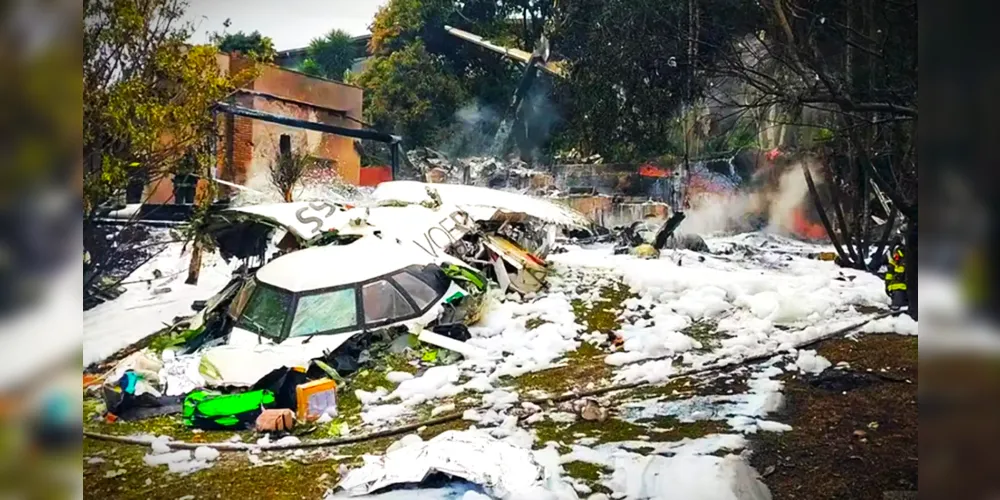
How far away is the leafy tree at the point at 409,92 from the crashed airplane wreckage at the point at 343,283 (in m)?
0.20

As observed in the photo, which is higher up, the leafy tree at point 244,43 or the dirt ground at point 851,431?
the leafy tree at point 244,43

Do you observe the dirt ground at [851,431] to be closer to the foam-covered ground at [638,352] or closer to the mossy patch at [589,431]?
the foam-covered ground at [638,352]

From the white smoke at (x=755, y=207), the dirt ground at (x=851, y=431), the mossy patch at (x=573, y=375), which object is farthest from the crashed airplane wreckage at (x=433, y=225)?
the dirt ground at (x=851, y=431)

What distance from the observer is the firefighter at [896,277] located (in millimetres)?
Answer: 2154

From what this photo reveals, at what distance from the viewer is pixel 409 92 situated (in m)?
2.29

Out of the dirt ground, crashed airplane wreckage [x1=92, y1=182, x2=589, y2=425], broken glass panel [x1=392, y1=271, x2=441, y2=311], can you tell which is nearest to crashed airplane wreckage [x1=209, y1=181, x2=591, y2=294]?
crashed airplane wreckage [x1=92, y1=182, x2=589, y2=425]

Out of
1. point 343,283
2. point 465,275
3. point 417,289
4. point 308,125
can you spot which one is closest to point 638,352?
point 465,275

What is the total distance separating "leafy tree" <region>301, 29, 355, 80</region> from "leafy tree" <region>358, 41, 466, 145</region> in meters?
0.08

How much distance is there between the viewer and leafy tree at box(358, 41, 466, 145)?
227cm

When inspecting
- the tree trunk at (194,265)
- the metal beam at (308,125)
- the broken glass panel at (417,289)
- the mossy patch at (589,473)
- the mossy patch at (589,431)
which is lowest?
the mossy patch at (589,473)

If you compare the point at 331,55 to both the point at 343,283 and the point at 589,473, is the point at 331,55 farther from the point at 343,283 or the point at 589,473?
the point at 589,473

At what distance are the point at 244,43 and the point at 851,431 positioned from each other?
228 cm
